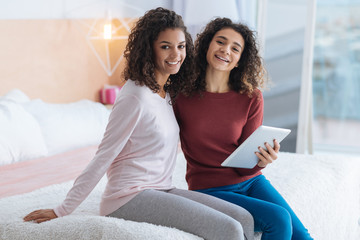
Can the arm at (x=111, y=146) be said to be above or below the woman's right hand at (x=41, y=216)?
above

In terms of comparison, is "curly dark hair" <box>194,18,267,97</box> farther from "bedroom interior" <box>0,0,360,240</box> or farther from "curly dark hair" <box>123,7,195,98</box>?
"bedroom interior" <box>0,0,360,240</box>

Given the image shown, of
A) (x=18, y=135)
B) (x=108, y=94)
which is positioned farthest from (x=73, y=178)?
(x=108, y=94)

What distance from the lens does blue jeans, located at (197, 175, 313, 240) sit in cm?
133

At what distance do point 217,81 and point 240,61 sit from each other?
14 cm

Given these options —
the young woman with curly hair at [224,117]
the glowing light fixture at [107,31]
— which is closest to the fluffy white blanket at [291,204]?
the young woman with curly hair at [224,117]

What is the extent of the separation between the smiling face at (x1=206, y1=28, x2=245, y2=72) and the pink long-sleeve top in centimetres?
35

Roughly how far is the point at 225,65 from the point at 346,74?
138 inches

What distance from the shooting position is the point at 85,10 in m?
3.17

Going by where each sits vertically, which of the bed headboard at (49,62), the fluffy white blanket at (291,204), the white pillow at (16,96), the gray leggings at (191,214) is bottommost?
the fluffy white blanket at (291,204)

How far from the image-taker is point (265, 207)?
1368 mm

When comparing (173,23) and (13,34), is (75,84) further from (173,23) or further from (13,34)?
(173,23)

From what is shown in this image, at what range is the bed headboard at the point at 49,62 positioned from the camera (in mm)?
2621

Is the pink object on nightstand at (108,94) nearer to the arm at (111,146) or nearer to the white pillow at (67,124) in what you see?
the white pillow at (67,124)

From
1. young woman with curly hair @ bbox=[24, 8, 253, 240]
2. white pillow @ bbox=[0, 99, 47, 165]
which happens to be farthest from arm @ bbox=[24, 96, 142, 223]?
white pillow @ bbox=[0, 99, 47, 165]
